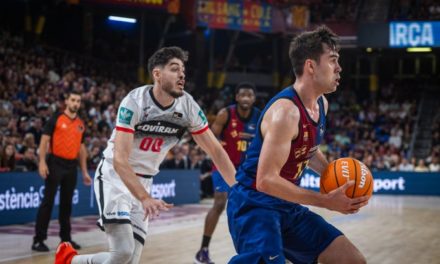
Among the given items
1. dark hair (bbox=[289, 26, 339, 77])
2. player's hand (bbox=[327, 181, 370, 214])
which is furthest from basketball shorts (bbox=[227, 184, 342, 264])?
dark hair (bbox=[289, 26, 339, 77])

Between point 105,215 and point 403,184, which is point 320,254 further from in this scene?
point 403,184

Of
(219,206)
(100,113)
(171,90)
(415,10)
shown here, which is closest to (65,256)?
(171,90)

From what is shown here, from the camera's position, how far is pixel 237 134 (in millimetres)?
9273

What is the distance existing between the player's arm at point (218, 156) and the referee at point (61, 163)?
4.13 meters

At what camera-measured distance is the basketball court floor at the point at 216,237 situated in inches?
359

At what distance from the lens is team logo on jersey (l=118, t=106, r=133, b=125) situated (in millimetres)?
5414

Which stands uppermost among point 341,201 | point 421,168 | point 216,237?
point 341,201

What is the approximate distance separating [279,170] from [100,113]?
16.1 meters

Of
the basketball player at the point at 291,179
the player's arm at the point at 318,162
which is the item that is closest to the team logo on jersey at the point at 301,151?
the basketball player at the point at 291,179

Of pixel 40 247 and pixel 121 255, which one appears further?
pixel 40 247

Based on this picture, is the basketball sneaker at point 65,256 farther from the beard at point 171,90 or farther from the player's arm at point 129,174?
the beard at point 171,90

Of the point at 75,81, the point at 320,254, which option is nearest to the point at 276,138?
the point at 320,254

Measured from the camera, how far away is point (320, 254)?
4.66 meters

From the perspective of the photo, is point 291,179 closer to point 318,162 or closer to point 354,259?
point 318,162
